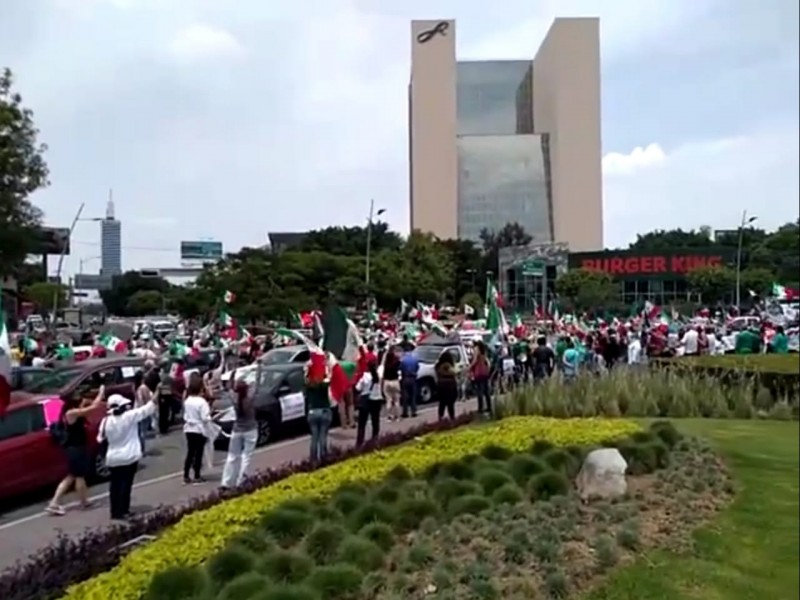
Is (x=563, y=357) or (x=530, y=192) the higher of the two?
(x=530, y=192)

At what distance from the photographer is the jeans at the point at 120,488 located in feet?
38.8

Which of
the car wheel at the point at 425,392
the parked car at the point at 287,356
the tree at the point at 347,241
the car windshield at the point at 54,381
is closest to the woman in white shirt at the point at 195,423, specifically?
the car windshield at the point at 54,381

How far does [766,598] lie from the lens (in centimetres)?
638

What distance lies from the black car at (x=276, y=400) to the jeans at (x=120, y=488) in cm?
599

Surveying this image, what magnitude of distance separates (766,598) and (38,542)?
748 centimetres

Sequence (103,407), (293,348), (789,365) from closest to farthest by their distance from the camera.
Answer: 1. (789,365)
2. (103,407)
3. (293,348)

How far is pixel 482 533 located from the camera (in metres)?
8.06

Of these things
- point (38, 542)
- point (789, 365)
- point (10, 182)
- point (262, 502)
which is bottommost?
point (38, 542)

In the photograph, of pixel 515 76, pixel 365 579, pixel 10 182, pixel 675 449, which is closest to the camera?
pixel 365 579

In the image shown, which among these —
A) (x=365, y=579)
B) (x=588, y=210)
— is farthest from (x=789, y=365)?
(x=588, y=210)

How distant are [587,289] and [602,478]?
6776cm

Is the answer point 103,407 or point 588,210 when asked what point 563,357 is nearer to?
point 103,407

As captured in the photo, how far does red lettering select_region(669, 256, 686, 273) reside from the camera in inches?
2442

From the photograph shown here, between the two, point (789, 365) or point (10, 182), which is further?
point (10, 182)
